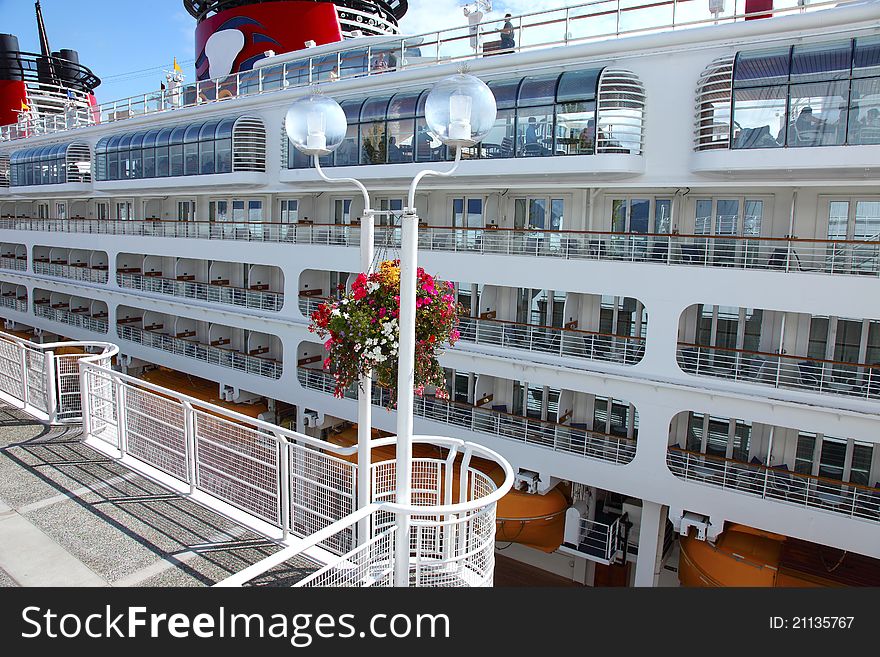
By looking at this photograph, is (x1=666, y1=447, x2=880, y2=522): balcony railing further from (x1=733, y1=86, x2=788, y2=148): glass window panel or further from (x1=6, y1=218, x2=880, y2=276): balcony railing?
(x1=733, y1=86, x2=788, y2=148): glass window panel

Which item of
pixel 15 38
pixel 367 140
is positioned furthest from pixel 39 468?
pixel 15 38

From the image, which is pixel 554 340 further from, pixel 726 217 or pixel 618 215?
pixel 726 217

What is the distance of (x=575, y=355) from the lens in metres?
11.0

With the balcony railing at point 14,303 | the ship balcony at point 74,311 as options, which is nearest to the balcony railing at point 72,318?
the ship balcony at point 74,311

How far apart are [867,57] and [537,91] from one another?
15.1ft

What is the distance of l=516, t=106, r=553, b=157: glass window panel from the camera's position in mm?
10734

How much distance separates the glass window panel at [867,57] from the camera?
27.1ft

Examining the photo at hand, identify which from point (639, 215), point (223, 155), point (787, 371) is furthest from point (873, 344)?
point (223, 155)

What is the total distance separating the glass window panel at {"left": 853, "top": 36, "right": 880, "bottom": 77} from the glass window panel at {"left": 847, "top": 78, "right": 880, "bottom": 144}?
110 mm

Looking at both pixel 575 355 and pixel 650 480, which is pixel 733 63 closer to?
pixel 575 355

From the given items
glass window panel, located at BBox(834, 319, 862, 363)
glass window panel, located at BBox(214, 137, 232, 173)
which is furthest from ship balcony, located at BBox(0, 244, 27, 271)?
glass window panel, located at BBox(834, 319, 862, 363)

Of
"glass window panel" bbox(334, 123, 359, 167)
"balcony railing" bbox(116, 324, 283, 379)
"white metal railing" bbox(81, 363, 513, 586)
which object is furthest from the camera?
"balcony railing" bbox(116, 324, 283, 379)

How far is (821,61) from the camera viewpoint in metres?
8.62

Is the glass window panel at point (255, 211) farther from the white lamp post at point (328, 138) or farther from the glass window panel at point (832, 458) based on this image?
the glass window panel at point (832, 458)
